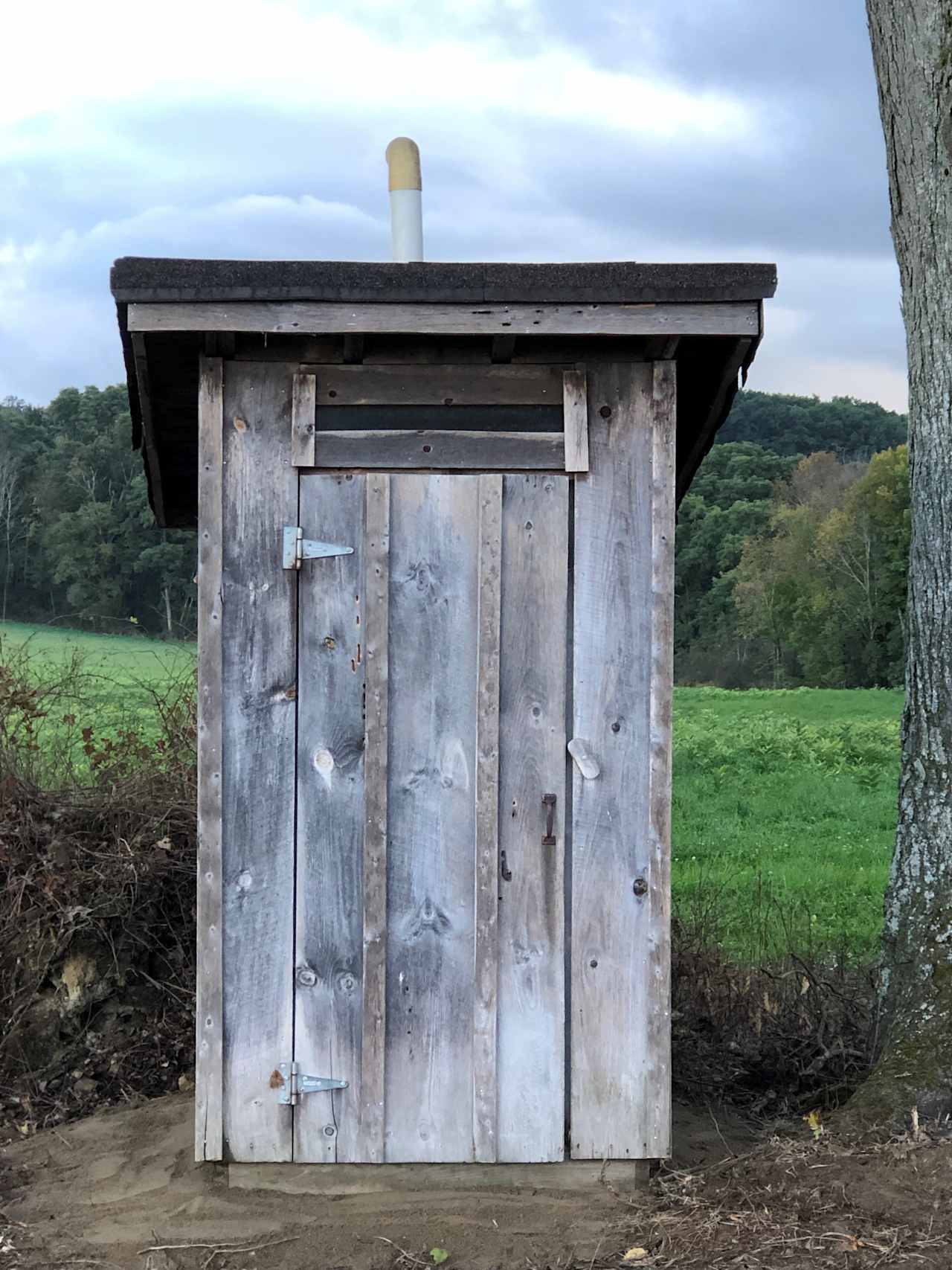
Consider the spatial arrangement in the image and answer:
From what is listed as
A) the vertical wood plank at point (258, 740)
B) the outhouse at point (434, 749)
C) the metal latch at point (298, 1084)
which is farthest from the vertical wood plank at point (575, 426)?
the metal latch at point (298, 1084)

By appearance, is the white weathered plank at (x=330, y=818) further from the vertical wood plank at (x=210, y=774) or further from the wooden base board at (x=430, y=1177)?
the vertical wood plank at (x=210, y=774)

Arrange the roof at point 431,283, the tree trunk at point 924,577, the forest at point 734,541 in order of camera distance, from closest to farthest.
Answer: the roof at point 431,283, the tree trunk at point 924,577, the forest at point 734,541

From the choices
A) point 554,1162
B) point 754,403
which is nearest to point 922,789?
point 554,1162

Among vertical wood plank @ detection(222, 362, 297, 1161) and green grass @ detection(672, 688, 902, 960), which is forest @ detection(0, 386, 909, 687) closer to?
vertical wood plank @ detection(222, 362, 297, 1161)

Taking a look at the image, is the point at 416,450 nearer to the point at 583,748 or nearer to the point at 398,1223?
the point at 583,748

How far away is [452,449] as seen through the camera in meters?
4.03

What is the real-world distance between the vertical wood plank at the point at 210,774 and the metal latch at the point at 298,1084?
0.68ft

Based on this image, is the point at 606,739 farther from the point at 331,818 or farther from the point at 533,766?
the point at 331,818

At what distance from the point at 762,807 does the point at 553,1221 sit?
9719mm

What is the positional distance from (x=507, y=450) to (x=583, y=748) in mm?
1031

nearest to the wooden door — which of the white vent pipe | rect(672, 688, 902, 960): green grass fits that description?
the white vent pipe

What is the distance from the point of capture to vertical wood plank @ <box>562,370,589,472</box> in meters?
4.00

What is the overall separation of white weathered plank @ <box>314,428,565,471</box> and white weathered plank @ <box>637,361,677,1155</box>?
358 millimetres

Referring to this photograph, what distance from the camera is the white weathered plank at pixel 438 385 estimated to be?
13.2 feet
